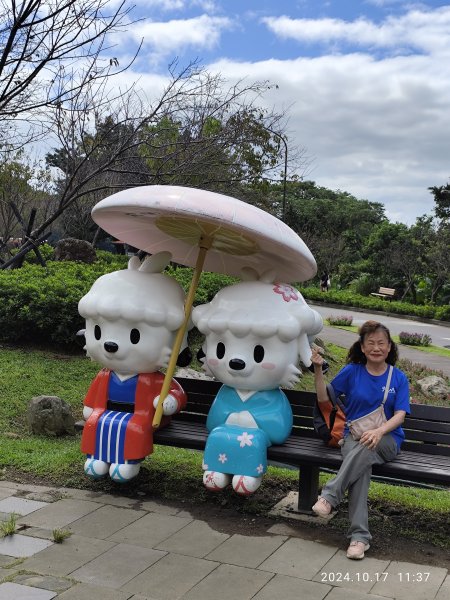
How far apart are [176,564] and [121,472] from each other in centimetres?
103

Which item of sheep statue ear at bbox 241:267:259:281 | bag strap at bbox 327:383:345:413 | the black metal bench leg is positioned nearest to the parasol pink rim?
sheep statue ear at bbox 241:267:259:281

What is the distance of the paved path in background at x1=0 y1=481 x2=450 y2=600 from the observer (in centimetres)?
326

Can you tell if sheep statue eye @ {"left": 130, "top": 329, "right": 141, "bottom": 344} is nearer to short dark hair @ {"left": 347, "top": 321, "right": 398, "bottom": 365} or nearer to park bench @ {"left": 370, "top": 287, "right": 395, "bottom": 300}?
short dark hair @ {"left": 347, "top": 321, "right": 398, "bottom": 365}

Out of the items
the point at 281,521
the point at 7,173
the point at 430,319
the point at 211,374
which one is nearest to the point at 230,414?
the point at 211,374

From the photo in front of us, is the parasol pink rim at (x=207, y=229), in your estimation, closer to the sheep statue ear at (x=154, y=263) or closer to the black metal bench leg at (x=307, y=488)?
the sheep statue ear at (x=154, y=263)

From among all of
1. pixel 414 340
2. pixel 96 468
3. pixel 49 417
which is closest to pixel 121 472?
pixel 96 468

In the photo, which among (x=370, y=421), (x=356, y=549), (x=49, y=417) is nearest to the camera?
(x=356, y=549)

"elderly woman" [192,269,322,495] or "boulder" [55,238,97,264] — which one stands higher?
"boulder" [55,238,97,264]

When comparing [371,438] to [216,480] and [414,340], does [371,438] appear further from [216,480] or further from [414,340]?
[414,340]

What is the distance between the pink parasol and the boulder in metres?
11.1

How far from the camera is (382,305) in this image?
2972cm

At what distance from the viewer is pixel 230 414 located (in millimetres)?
4387

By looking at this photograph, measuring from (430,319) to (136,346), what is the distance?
82.5ft

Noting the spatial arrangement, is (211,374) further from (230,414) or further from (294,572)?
(294,572)
